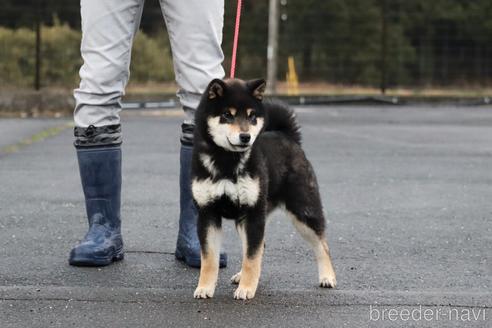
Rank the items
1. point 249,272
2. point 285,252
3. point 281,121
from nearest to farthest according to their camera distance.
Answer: point 249,272
point 281,121
point 285,252

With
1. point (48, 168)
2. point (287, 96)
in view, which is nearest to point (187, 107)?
point (48, 168)

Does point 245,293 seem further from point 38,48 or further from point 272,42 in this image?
point 272,42

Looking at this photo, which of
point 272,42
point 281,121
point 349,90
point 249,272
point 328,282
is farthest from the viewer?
point 272,42

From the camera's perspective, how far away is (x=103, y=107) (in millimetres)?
4305

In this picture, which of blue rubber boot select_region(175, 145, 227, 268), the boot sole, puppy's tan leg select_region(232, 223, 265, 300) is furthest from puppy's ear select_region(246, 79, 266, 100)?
the boot sole

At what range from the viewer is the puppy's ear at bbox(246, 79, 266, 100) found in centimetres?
373

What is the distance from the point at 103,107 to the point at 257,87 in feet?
2.86

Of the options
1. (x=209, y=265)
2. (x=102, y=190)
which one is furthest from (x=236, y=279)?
(x=102, y=190)

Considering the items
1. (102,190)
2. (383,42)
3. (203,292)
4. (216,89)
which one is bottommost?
(383,42)

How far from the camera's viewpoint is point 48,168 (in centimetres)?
789

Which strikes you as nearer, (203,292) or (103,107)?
(203,292)

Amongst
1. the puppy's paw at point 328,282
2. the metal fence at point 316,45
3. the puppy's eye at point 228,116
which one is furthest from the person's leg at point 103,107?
the metal fence at point 316,45

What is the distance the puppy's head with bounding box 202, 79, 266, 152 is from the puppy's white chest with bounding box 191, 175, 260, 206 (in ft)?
0.43

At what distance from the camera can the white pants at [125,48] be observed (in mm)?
4234
